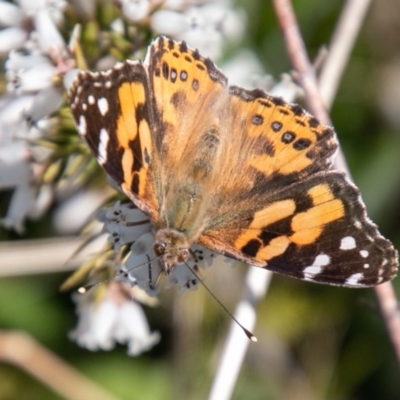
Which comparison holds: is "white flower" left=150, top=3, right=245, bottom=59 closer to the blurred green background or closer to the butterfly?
the butterfly

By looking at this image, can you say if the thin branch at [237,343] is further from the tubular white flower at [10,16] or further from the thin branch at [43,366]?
the tubular white flower at [10,16]

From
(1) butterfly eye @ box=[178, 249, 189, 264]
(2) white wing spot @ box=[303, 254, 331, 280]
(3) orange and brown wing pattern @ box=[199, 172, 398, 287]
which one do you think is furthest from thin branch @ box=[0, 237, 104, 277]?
(2) white wing spot @ box=[303, 254, 331, 280]

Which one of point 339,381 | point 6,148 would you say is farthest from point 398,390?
point 6,148

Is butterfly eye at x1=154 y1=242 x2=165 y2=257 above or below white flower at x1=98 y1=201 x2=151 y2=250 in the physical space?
below

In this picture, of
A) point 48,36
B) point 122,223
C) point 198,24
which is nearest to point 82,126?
point 122,223

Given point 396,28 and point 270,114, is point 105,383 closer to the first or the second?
point 270,114

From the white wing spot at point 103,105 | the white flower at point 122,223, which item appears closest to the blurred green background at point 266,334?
the white flower at point 122,223
